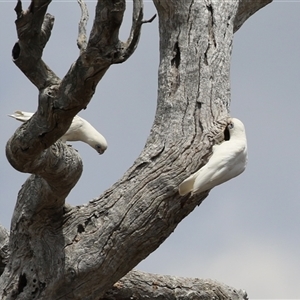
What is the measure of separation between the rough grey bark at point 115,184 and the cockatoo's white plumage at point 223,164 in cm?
6

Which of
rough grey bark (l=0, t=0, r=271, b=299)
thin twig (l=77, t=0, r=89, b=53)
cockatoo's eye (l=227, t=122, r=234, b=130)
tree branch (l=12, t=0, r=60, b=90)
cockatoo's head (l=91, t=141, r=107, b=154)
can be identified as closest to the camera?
tree branch (l=12, t=0, r=60, b=90)

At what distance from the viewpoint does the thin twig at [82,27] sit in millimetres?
3176

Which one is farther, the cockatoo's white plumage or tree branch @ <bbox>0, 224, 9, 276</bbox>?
tree branch @ <bbox>0, 224, 9, 276</bbox>

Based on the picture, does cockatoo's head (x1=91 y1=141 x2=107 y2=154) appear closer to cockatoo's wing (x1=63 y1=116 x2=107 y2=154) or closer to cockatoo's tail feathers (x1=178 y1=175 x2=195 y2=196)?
cockatoo's wing (x1=63 y1=116 x2=107 y2=154)

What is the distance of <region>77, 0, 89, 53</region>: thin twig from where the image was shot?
3.18 m

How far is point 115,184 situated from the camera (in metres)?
3.68

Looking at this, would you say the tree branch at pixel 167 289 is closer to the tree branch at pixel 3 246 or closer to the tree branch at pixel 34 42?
the tree branch at pixel 3 246

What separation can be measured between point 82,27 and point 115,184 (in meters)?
0.74

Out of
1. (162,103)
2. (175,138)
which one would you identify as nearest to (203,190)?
(175,138)

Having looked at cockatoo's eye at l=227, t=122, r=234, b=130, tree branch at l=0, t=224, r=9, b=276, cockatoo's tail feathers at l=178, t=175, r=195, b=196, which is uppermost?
cockatoo's eye at l=227, t=122, r=234, b=130

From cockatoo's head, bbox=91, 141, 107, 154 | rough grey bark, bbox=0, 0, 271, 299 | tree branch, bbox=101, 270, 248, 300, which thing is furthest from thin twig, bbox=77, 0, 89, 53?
tree branch, bbox=101, 270, 248, 300

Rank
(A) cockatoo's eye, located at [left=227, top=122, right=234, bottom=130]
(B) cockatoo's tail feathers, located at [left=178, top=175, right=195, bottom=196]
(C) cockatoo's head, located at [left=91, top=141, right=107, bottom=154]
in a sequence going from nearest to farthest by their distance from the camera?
1. (B) cockatoo's tail feathers, located at [left=178, top=175, right=195, bottom=196]
2. (A) cockatoo's eye, located at [left=227, top=122, right=234, bottom=130]
3. (C) cockatoo's head, located at [left=91, top=141, right=107, bottom=154]

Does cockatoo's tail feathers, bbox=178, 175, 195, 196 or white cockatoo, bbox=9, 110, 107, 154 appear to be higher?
white cockatoo, bbox=9, 110, 107, 154

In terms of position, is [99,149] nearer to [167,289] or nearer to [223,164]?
[167,289]
